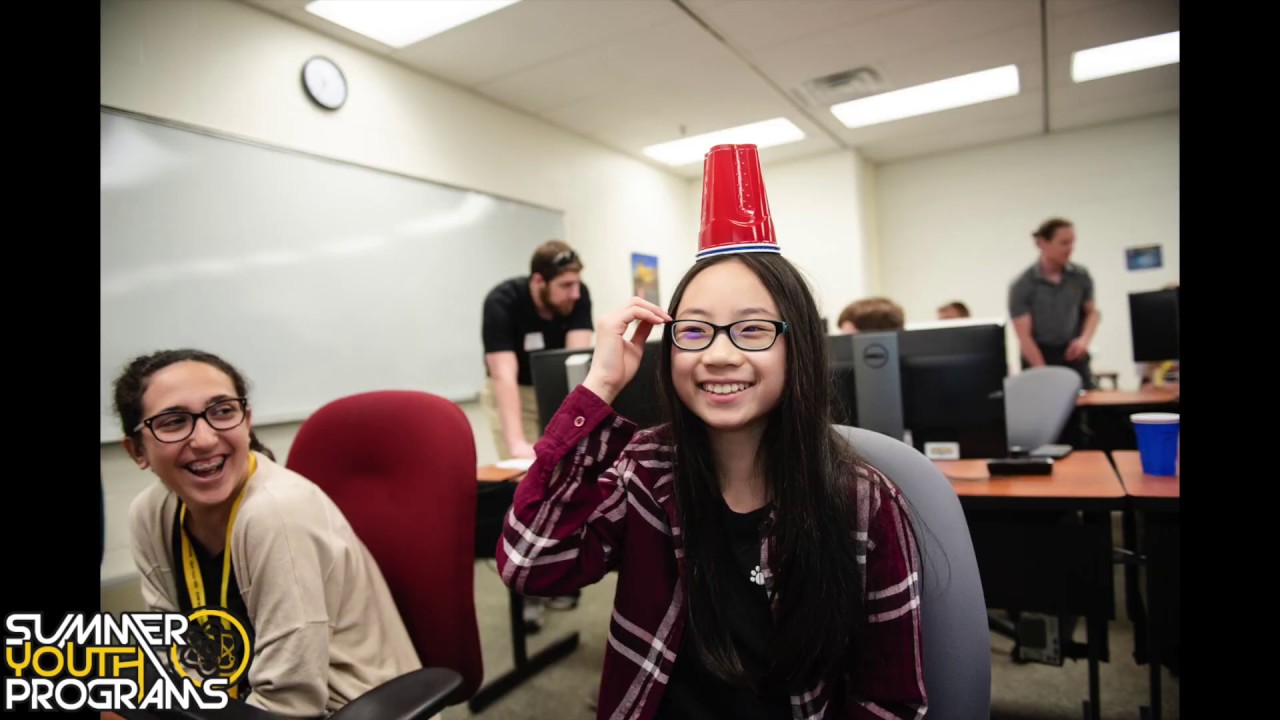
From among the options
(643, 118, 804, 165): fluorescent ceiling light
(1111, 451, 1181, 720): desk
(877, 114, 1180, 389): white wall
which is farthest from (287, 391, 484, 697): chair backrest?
(877, 114, 1180, 389): white wall

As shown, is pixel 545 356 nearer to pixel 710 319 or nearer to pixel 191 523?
pixel 191 523

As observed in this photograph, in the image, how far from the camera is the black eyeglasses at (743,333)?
841 millimetres

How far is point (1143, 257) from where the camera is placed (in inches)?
203

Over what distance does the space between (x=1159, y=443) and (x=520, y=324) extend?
2024mm

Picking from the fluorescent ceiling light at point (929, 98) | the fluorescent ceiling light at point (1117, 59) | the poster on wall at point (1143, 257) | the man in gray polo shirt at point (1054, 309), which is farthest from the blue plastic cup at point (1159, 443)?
the poster on wall at point (1143, 257)

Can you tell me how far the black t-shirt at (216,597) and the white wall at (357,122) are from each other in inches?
52.8

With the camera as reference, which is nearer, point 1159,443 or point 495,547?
point 1159,443

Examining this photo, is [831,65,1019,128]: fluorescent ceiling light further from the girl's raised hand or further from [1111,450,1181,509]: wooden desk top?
the girl's raised hand

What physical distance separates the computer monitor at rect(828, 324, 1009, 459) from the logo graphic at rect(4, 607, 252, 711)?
1.31 metres

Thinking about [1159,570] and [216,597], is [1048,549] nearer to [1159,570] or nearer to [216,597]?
[1159,570]

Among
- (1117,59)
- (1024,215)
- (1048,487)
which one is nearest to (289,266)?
(1048,487)

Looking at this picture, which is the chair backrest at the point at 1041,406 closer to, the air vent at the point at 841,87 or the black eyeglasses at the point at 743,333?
the air vent at the point at 841,87
